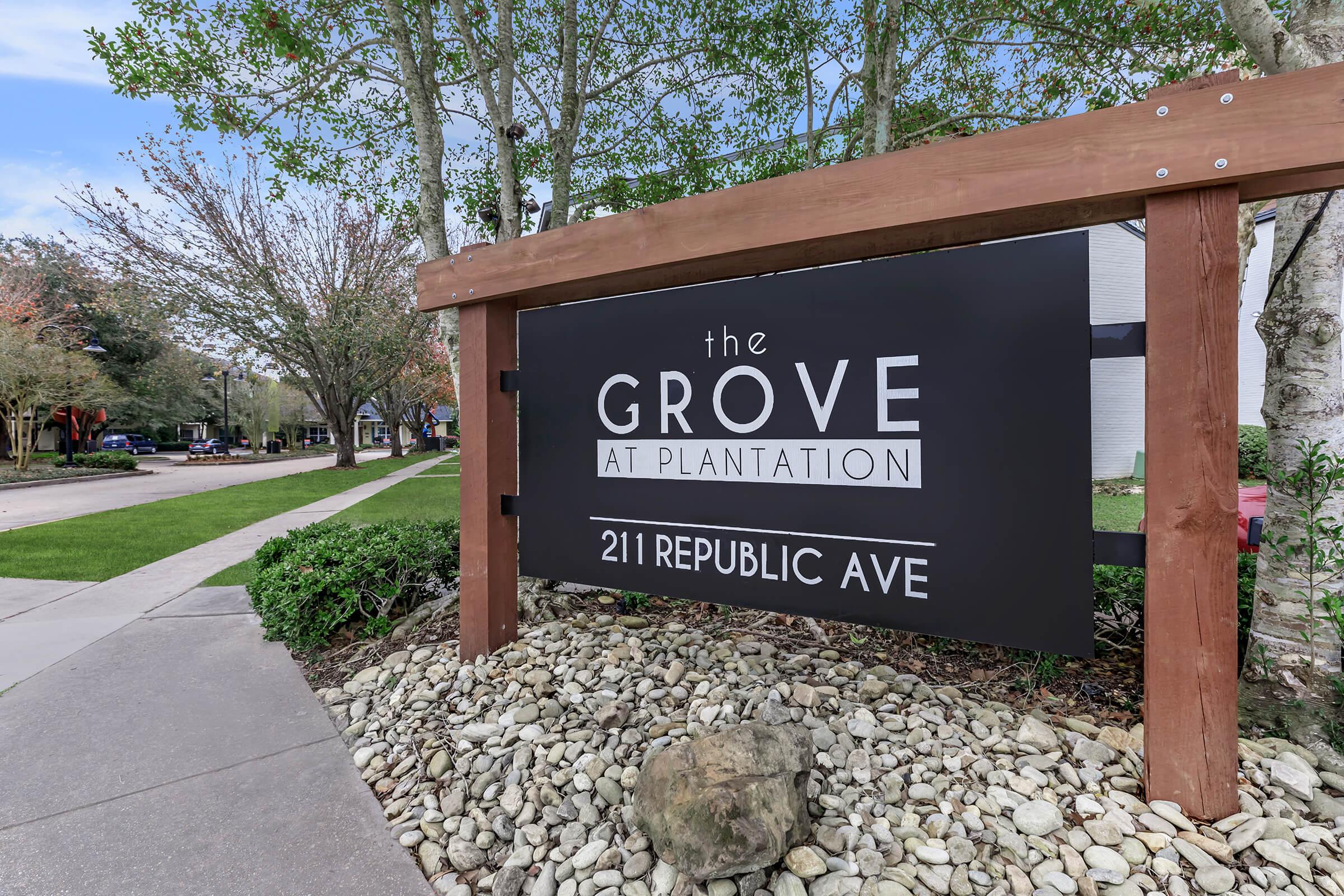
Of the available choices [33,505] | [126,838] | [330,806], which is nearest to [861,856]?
[330,806]

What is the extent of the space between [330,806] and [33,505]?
13.2 metres

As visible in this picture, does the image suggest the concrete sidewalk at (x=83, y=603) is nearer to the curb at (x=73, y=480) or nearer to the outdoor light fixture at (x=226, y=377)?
the curb at (x=73, y=480)

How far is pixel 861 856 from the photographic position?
5.34ft

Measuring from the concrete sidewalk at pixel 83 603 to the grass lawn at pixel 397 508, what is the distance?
0.21 m

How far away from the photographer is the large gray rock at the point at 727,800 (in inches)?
61.2

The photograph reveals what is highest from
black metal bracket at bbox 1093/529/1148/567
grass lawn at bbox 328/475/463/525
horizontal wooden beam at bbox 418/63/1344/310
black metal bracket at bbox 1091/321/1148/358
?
horizontal wooden beam at bbox 418/63/1344/310

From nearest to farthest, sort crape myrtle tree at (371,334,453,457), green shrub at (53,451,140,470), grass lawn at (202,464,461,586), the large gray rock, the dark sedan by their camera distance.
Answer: the large gray rock, grass lawn at (202,464,461,586), green shrub at (53,451,140,470), crape myrtle tree at (371,334,453,457), the dark sedan

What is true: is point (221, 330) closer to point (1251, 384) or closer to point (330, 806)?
point (330, 806)

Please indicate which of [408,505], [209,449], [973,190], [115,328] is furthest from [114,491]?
[209,449]

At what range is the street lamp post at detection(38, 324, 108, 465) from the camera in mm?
17875

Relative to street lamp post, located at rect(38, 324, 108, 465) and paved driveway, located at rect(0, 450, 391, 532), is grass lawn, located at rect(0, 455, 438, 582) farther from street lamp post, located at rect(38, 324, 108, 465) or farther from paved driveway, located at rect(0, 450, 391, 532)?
street lamp post, located at rect(38, 324, 108, 465)

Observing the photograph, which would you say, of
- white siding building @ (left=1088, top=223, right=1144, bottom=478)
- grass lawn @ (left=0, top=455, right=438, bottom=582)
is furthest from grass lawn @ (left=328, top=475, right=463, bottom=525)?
white siding building @ (left=1088, top=223, right=1144, bottom=478)

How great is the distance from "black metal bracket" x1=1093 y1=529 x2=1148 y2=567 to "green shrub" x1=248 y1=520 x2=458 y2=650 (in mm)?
3513

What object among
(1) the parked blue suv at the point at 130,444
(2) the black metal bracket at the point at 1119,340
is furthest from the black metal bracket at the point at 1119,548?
(1) the parked blue suv at the point at 130,444
